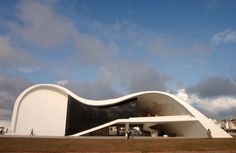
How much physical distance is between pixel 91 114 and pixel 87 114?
0.57 m

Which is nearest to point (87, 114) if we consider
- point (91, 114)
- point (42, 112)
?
point (91, 114)

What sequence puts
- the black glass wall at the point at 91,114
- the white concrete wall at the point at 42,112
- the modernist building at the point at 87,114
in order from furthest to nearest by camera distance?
the white concrete wall at the point at 42,112, the black glass wall at the point at 91,114, the modernist building at the point at 87,114

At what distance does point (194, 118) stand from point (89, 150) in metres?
19.1

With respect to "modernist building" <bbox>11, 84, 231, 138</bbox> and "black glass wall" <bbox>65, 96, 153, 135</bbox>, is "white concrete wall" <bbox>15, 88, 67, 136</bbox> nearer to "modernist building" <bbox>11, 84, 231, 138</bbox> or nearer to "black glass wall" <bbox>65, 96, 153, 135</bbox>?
"modernist building" <bbox>11, 84, 231, 138</bbox>

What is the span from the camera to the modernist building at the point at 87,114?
109ft

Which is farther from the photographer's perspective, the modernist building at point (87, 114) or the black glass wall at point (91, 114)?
the black glass wall at point (91, 114)

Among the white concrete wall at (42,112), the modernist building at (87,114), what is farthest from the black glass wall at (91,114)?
the white concrete wall at (42,112)

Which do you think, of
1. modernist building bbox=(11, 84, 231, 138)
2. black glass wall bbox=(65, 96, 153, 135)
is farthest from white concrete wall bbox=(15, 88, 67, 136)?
black glass wall bbox=(65, 96, 153, 135)

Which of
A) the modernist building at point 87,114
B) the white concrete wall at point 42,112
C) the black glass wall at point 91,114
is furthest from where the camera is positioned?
the white concrete wall at point 42,112

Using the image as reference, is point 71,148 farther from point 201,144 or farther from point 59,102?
point 59,102

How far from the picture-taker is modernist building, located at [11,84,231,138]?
33312mm

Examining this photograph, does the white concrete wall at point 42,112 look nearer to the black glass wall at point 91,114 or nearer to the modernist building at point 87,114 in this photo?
the modernist building at point 87,114

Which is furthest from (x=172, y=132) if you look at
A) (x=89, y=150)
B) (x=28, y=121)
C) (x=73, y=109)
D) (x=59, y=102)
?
(x=89, y=150)

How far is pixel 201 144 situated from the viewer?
19.7 m
